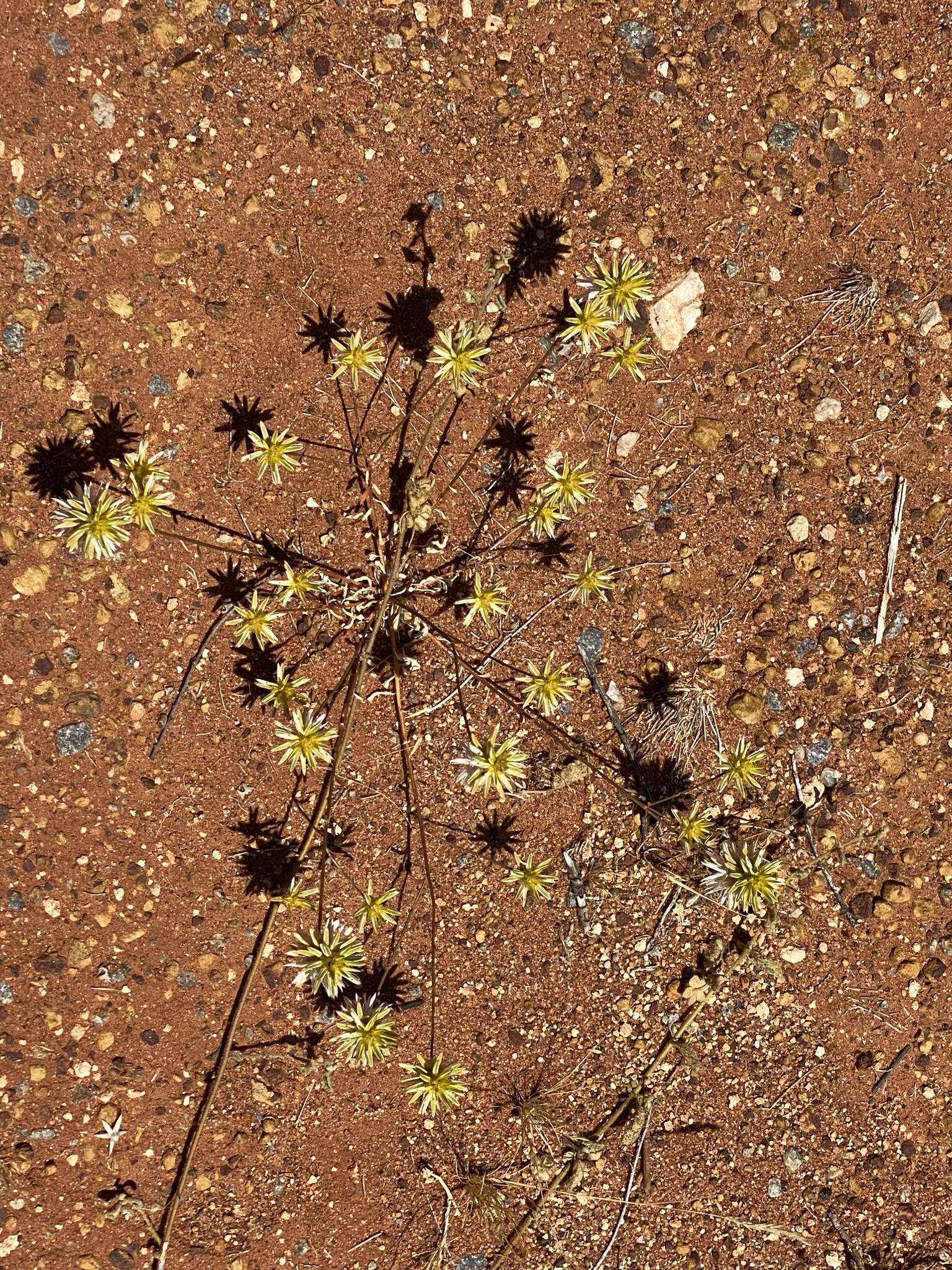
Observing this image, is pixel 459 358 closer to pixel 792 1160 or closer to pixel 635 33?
pixel 635 33

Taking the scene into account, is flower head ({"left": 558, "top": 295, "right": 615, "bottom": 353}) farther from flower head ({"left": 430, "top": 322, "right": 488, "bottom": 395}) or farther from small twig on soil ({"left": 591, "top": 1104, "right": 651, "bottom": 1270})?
small twig on soil ({"left": 591, "top": 1104, "right": 651, "bottom": 1270})

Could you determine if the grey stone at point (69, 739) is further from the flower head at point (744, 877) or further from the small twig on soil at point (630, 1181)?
the small twig on soil at point (630, 1181)

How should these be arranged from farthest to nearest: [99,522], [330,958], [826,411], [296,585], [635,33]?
[826,411]
[635,33]
[296,585]
[330,958]
[99,522]

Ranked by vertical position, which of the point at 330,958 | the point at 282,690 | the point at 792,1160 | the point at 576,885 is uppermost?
the point at 282,690

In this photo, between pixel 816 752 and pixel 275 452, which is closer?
pixel 275 452

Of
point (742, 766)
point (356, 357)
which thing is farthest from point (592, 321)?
point (742, 766)

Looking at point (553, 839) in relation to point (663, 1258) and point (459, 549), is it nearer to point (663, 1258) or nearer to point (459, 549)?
point (459, 549)

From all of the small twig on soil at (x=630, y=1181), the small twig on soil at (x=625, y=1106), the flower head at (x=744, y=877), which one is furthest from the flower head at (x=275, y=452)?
the small twig on soil at (x=630, y=1181)
